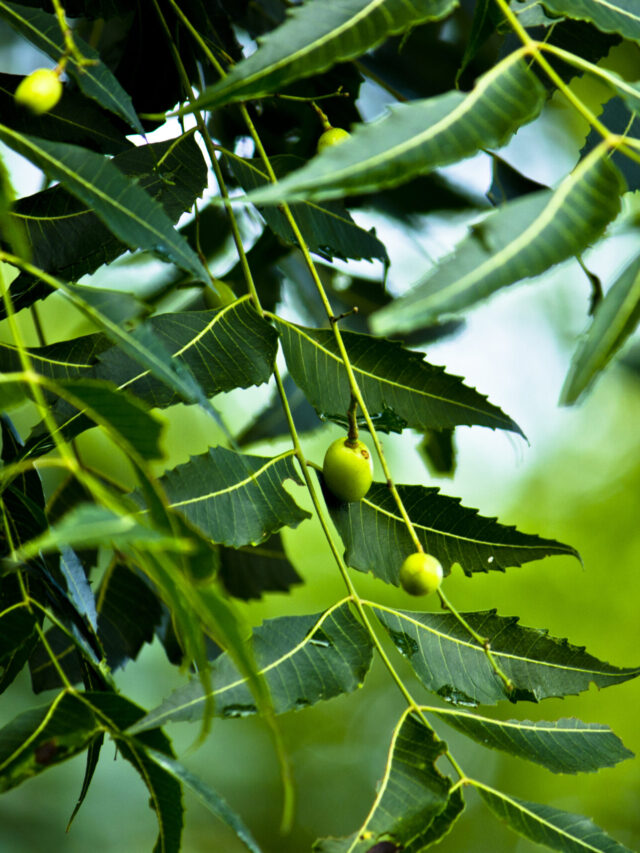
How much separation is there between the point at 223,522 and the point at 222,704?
0.08 meters

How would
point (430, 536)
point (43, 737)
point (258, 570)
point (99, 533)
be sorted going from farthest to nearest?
1. point (258, 570)
2. point (430, 536)
3. point (43, 737)
4. point (99, 533)

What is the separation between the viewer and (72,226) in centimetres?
38

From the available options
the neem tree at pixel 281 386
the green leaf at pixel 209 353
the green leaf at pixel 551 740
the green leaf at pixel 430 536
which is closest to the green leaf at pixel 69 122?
the neem tree at pixel 281 386

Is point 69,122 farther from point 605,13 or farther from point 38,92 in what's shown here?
point 605,13

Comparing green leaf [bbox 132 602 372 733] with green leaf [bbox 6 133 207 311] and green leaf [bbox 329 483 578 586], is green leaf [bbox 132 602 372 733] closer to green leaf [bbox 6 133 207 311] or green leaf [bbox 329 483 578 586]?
green leaf [bbox 329 483 578 586]

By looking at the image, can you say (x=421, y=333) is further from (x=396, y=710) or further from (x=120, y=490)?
(x=396, y=710)

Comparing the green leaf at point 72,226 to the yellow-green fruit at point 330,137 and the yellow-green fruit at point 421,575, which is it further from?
the yellow-green fruit at point 421,575

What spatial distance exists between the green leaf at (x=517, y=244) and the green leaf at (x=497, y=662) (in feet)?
0.67

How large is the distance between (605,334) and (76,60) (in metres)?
0.22

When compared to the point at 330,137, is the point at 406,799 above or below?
below

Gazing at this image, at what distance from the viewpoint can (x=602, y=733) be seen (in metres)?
0.39

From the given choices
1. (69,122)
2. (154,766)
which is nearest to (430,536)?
(154,766)

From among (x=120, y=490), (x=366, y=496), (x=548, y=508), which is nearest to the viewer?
(x=366, y=496)

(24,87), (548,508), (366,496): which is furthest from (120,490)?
(548,508)
